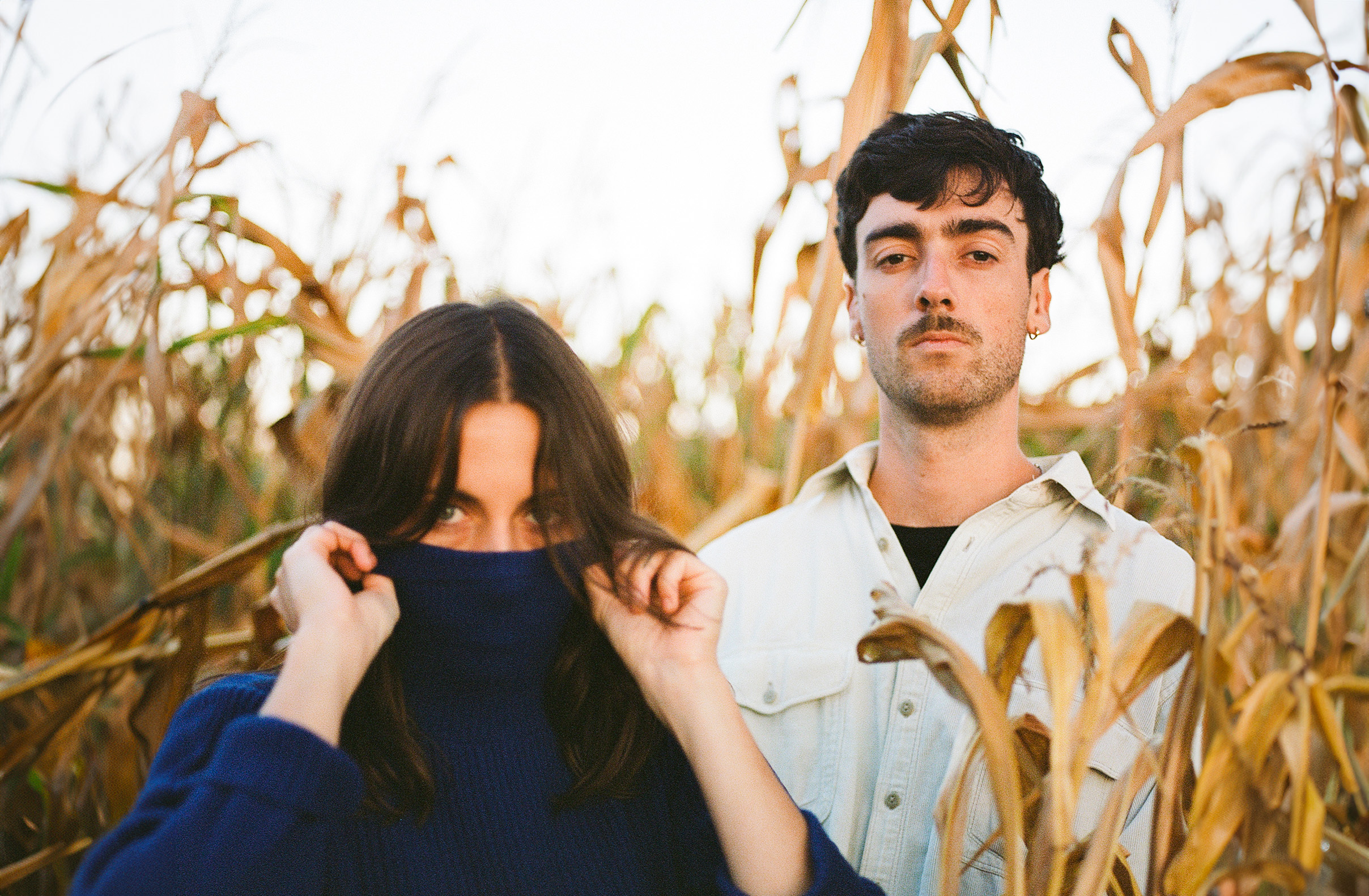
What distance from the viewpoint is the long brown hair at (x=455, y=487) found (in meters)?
1.09

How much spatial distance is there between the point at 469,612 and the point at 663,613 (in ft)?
0.76

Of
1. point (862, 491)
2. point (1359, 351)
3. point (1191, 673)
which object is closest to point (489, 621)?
point (1191, 673)

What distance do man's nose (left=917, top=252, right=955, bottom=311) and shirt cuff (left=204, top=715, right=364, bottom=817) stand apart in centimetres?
113

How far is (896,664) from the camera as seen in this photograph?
1508mm

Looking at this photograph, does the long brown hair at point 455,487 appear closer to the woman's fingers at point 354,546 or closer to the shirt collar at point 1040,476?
the woman's fingers at point 354,546

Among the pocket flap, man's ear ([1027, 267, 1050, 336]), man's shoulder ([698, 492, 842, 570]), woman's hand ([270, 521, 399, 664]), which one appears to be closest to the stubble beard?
man's ear ([1027, 267, 1050, 336])

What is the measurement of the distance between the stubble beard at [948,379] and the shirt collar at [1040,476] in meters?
0.16

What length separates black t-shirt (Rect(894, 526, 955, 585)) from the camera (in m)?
1.66

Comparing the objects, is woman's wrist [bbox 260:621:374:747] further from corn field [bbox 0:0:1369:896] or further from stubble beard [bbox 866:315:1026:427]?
stubble beard [bbox 866:315:1026:427]

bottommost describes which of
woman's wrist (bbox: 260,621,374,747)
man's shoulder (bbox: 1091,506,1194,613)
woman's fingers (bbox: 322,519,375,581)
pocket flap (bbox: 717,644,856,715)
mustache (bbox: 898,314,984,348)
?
pocket flap (bbox: 717,644,856,715)

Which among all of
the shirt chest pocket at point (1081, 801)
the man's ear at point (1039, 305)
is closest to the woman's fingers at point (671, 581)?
the shirt chest pocket at point (1081, 801)

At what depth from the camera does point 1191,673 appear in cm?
80

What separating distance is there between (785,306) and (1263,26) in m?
1.41

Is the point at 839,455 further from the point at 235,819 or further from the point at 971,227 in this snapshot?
the point at 235,819
